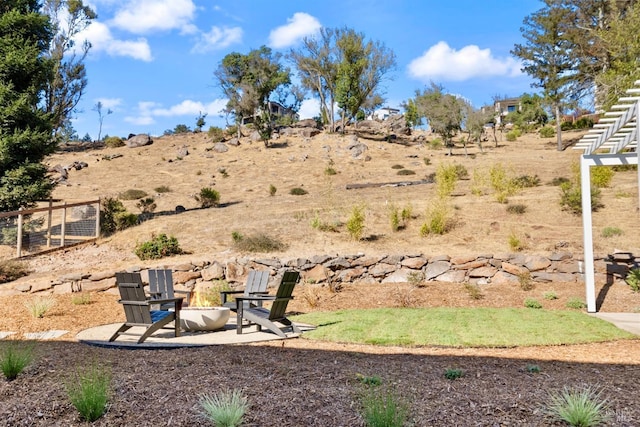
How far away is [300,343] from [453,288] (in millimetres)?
4698

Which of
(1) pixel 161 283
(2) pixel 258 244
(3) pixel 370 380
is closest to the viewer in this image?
(3) pixel 370 380

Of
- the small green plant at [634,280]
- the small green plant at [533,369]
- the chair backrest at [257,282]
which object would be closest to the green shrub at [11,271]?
the chair backrest at [257,282]

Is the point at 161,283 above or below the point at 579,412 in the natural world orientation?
above

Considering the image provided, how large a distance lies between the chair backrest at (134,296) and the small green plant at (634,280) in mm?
8421

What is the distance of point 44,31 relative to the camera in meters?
16.7

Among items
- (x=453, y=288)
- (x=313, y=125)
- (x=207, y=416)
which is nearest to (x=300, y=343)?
(x=207, y=416)

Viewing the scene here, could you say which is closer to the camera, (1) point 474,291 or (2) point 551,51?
(1) point 474,291

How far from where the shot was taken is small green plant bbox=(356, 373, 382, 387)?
159 inches

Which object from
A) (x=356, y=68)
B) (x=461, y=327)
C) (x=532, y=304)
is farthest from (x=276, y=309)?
(x=356, y=68)

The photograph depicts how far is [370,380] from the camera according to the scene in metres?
4.09

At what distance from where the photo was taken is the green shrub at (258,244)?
12055 millimetres

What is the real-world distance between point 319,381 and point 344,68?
117ft

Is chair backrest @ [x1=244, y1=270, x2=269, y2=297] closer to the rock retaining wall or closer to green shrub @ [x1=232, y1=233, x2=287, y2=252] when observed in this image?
the rock retaining wall

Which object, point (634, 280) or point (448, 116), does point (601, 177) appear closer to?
point (634, 280)
